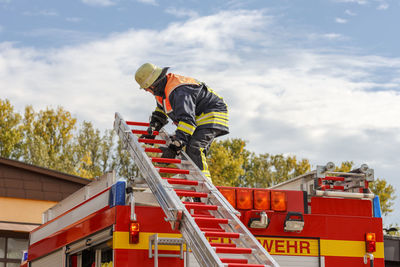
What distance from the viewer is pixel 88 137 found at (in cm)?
3575

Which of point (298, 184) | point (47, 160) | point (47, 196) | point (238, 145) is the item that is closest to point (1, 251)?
point (47, 196)

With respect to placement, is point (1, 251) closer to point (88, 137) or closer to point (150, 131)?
point (150, 131)

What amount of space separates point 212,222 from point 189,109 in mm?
1313

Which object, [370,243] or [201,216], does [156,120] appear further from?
[370,243]

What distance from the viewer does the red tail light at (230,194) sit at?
577 centimetres

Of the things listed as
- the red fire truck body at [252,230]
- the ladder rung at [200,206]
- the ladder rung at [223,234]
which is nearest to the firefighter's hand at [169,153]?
the red fire truck body at [252,230]

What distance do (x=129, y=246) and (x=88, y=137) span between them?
31.0m

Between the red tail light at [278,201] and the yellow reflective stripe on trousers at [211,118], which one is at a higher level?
the yellow reflective stripe on trousers at [211,118]

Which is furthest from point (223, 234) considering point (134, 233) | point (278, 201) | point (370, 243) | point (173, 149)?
point (370, 243)

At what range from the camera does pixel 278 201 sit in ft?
19.5

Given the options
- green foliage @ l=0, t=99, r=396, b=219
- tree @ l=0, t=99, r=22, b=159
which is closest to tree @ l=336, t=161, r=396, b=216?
green foliage @ l=0, t=99, r=396, b=219

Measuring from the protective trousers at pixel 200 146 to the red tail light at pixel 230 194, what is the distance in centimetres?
34

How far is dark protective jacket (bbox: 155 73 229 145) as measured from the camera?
19.5 feet

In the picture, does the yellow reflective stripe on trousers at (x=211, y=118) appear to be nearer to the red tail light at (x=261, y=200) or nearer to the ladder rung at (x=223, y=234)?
the red tail light at (x=261, y=200)
